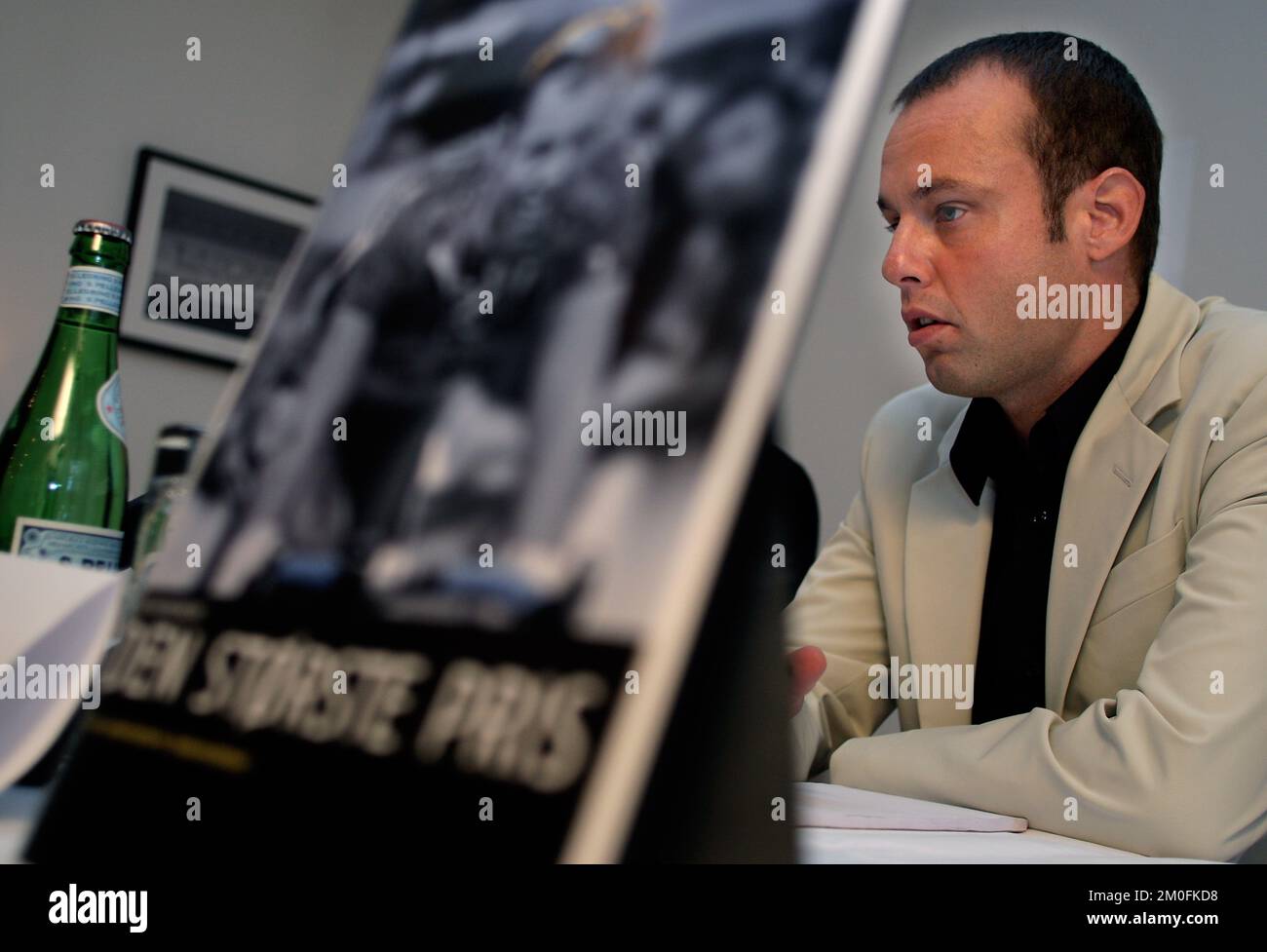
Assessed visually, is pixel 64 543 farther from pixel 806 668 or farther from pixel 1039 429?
pixel 1039 429

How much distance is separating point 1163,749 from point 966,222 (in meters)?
0.60

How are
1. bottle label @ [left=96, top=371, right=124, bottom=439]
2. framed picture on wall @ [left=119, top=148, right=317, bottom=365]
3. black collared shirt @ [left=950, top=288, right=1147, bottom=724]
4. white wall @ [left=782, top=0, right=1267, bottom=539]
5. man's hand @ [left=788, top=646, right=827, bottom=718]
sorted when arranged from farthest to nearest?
framed picture on wall @ [left=119, top=148, right=317, bottom=365] < white wall @ [left=782, top=0, right=1267, bottom=539] < black collared shirt @ [left=950, top=288, right=1147, bottom=724] < man's hand @ [left=788, top=646, right=827, bottom=718] < bottle label @ [left=96, top=371, right=124, bottom=439]

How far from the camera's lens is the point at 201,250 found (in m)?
2.74

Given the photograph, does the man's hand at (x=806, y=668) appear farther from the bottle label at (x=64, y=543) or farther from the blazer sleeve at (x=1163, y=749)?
the bottle label at (x=64, y=543)

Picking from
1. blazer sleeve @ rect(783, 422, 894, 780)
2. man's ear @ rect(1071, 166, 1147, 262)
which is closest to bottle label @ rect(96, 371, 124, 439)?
blazer sleeve @ rect(783, 422, 894, 780)

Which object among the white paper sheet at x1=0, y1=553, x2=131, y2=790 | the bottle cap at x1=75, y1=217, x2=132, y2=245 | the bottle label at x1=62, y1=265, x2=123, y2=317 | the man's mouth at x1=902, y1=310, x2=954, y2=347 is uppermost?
the man's mouth at x1=902, y1=310, x2=954, y2=347

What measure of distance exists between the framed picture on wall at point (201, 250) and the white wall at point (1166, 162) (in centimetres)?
165

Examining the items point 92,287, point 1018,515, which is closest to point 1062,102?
point 1018,515

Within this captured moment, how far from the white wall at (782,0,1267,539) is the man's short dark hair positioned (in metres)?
0.46

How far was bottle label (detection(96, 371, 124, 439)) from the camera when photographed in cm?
64

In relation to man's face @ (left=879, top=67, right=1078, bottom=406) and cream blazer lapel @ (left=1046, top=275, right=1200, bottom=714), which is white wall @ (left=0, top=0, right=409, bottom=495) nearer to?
man's face @ (left=879, top=67, right=1078, bottom=406)

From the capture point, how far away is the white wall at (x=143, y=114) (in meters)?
2.47

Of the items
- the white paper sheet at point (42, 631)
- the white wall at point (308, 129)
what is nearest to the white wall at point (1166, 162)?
the white wall at point (308, 129)
